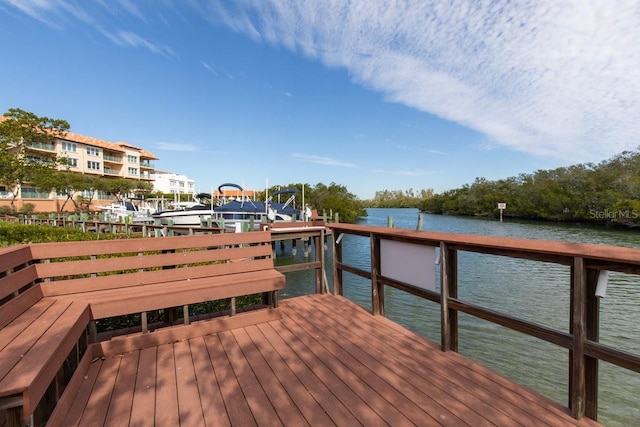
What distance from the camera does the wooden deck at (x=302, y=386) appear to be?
1714mm

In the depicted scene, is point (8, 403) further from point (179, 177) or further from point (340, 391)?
point (179, 177)

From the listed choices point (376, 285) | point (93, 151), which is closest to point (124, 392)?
point (376, 285)

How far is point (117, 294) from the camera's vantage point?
2.58 m

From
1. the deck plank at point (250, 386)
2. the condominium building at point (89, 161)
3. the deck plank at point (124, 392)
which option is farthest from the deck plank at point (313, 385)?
the condominium building at point (89, 161)

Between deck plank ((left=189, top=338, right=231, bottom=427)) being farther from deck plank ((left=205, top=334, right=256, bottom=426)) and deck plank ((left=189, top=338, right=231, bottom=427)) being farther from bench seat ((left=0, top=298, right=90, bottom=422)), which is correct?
bench seat ((left=0, top=298, right=90, bottom=422))

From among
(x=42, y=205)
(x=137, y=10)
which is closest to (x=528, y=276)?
(x=137, y=10)

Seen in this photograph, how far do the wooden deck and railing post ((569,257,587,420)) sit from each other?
9 cm

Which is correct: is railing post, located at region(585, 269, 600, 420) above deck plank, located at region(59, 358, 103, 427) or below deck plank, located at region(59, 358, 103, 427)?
above

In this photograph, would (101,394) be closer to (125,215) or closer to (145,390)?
(145,390)

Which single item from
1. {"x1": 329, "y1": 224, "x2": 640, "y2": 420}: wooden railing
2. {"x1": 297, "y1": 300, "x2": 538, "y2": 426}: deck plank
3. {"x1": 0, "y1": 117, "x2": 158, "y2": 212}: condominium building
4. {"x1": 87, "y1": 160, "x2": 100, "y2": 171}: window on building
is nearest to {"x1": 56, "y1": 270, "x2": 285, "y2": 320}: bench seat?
{"x1": 297, "y1": 300, "x2": 538, "y2": 426}: deck plank

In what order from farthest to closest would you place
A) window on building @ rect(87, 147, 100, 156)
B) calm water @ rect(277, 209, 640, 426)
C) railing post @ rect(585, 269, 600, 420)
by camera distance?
window on building @ rect(87, 147, 100, 156) → calm water @ rect(277, 209, 640, 426) → railing post @ rect(585, 269, 600, 420)

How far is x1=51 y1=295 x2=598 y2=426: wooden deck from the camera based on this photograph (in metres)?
1.71

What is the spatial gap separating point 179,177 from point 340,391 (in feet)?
249

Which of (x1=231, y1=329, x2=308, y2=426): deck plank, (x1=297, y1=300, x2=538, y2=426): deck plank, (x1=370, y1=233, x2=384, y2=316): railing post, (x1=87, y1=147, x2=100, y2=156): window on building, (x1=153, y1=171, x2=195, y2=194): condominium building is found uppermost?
(x1=87, y1=147, x2=100, y2=156): window on building
